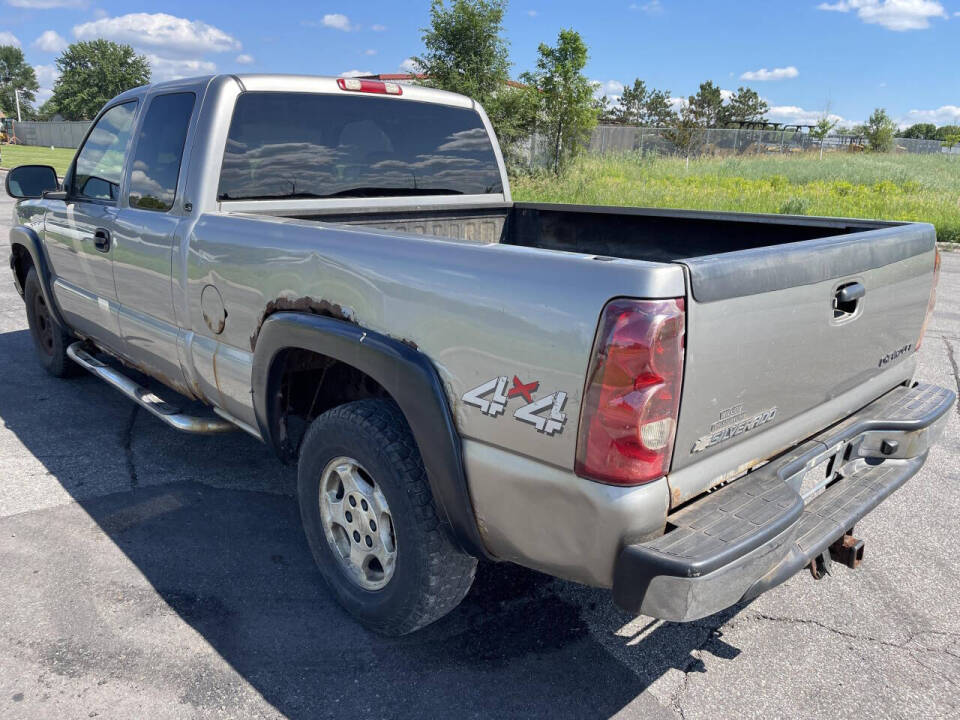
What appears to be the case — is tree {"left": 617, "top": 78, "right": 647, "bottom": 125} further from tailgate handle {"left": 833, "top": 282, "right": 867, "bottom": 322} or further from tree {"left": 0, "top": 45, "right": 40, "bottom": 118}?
tree {"left": 0, "top": 45, "right": 40, "bottom": 118}

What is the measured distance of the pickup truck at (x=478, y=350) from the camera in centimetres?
184

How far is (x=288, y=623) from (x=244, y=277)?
1.36 metres

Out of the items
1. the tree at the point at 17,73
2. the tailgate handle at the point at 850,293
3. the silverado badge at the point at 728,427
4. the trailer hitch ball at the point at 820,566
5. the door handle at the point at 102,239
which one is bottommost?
the trailer hitch ball at the point at 820,566

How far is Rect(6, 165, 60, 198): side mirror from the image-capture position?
4.69 meters

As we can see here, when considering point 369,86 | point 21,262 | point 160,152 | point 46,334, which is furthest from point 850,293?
point 21,262

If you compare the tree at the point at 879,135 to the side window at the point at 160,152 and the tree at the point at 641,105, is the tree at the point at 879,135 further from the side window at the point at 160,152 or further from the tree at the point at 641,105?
the side window at the point at 160,152

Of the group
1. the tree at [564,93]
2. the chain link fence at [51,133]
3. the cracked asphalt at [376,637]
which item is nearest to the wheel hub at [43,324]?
the cracked asphalt at [376,637]

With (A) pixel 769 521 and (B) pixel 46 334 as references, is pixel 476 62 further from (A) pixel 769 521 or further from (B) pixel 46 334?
(A) pixel 769 521

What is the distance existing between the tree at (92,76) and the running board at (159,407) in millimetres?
90277

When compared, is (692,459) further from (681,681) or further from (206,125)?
(206,125)

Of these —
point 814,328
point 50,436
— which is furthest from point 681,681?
point 50,436

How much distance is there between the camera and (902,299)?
269cm

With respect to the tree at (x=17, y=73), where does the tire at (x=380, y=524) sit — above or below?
below

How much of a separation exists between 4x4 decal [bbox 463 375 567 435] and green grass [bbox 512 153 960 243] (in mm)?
13098
